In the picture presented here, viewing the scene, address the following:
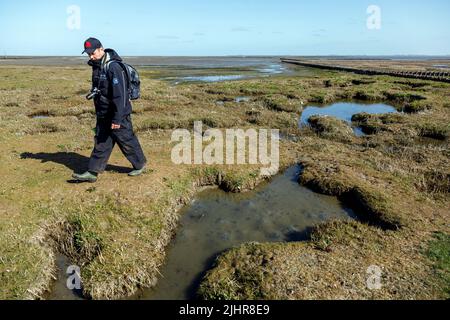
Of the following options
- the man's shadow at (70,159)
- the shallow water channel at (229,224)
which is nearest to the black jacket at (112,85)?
the man's shadow at (70,159)

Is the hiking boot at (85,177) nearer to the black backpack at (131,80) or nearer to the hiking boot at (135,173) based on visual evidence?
the hiking boot at (135,173)

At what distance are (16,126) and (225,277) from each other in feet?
59.1

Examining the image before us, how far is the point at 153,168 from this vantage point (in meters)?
12.1

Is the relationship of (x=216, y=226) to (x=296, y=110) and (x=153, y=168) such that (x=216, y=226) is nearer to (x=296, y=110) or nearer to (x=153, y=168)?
(x=153, y=168)

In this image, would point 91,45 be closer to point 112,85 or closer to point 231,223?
point 112,85

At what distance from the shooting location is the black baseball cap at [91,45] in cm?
852

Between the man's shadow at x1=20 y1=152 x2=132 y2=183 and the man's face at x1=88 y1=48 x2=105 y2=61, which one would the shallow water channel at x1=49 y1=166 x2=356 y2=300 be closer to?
the man's shadow at x1=20 y1=152 x2=132 y2=183

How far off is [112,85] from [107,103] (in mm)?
651

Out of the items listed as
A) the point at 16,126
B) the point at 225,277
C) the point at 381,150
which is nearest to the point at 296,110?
the point at 381,150

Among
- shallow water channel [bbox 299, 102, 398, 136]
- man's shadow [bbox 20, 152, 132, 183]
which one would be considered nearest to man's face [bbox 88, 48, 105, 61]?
man's shadow [bbox 20, 152, 132, 183]

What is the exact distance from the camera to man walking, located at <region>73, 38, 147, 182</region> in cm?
876

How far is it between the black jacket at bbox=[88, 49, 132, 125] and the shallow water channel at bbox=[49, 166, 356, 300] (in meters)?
3.91

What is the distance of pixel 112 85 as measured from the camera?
8766mm

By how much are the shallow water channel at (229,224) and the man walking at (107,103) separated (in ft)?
10.3
